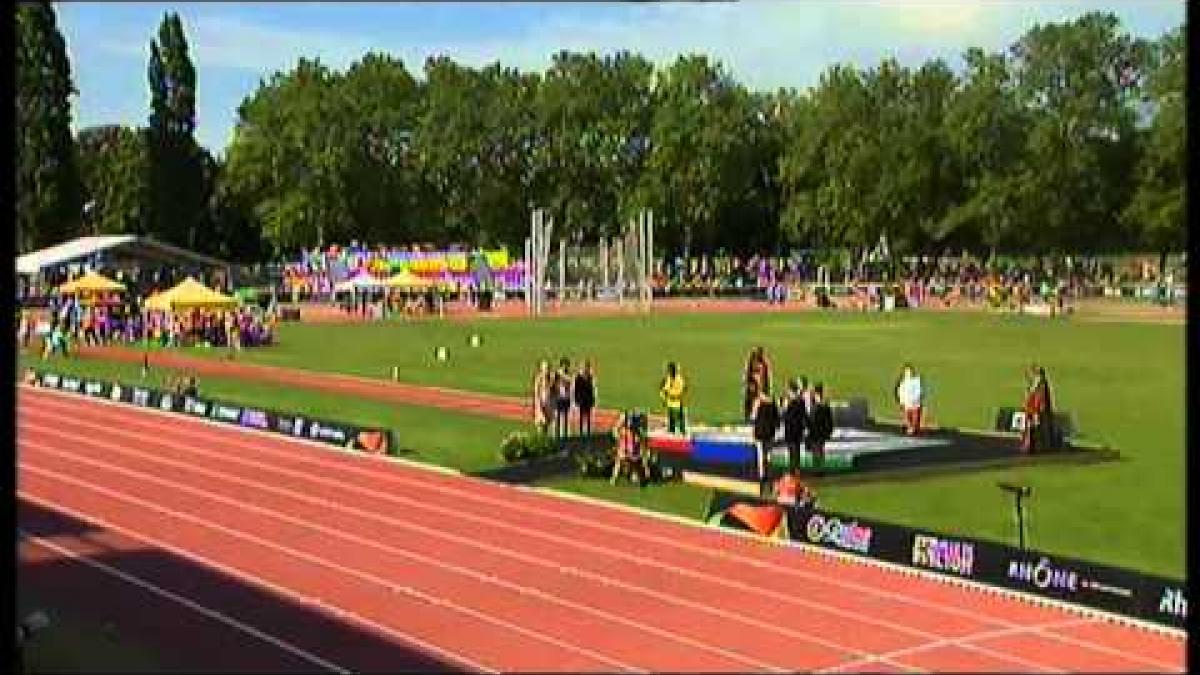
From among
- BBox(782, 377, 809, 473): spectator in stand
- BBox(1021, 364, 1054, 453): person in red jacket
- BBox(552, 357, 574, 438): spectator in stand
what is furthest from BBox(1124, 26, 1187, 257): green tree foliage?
BBox(782, 377, 809, 473): spectator in stand

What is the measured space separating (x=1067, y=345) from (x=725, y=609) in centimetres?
3315

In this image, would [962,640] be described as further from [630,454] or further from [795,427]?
[630,454]

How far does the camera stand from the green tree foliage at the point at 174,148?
77.3 metres

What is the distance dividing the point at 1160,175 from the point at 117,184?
55201 mm

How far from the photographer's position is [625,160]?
95.4 meters

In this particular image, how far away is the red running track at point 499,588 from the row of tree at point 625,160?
54.5 meters

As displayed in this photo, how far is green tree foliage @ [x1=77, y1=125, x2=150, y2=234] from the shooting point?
285 feet

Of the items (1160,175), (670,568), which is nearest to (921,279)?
(1160,175)

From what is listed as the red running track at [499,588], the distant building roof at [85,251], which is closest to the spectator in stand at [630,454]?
the red running track at [499,588]

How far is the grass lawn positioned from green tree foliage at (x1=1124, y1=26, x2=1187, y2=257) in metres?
7.79

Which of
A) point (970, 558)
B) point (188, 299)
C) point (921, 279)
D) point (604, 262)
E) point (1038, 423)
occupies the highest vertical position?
point (604, 262)

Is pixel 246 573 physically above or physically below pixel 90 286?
below

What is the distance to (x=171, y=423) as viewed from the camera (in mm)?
31078

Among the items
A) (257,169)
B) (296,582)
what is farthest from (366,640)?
(257,169)
